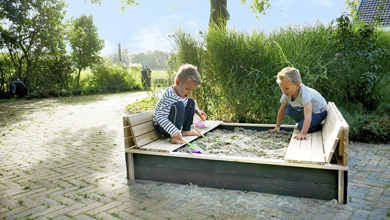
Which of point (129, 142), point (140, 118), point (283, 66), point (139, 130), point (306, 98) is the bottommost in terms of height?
point (129, 142)

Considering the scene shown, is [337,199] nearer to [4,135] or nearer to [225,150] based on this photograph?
[225,150]

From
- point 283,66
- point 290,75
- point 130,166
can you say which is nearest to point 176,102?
point 130,166

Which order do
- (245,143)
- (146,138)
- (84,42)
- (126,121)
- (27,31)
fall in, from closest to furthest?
(126,121)
(146,138)
(245,143)
(27,31)
(84,42)

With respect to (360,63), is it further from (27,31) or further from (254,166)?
(27,31)

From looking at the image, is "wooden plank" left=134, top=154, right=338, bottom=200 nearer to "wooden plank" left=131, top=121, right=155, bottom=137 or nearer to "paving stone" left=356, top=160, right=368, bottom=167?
"wooden plank" left=131, top=121, right=155, bottom=137

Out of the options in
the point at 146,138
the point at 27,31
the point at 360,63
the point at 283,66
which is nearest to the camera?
the point at 146,138

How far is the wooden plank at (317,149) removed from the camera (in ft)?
8.30

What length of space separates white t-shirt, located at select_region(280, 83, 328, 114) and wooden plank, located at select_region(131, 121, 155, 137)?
1.74 meters

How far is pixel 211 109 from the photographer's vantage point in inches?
242

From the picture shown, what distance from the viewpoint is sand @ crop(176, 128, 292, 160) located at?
10.6 ft

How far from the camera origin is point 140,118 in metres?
3.40

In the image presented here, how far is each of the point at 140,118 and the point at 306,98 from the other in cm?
190

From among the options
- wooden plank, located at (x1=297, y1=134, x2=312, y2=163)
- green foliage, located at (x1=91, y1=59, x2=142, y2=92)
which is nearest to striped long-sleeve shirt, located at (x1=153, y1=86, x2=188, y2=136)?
wooden plank, located at (x1=297, y1=134, x2=312, y2=163)

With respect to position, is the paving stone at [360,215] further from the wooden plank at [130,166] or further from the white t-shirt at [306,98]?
the wooden plank at [130,166]
